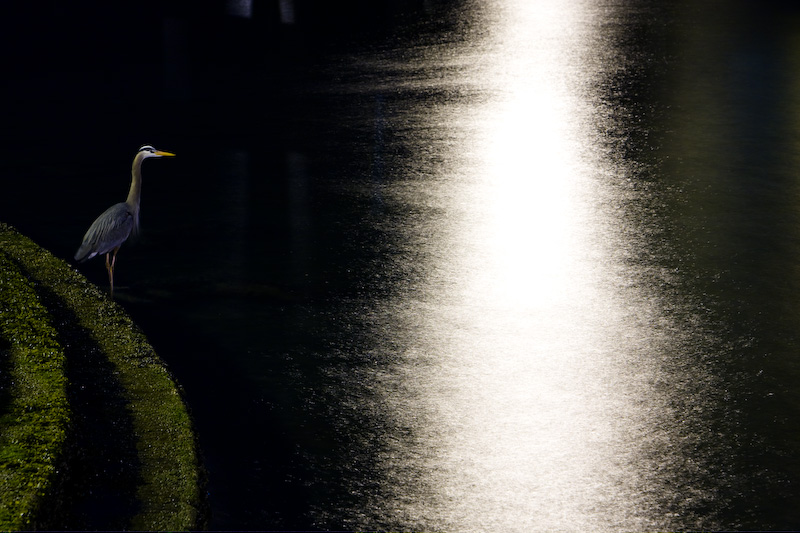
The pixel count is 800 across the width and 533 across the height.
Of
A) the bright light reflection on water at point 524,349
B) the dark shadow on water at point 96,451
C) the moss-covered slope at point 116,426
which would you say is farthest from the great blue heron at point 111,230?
the bright light reflection on water at point 524,349

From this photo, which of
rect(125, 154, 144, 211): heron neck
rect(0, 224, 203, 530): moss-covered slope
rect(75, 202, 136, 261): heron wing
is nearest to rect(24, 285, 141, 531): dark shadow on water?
rect(0, 224, 203, 530): moss-covered slope

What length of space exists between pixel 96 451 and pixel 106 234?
3.53 m

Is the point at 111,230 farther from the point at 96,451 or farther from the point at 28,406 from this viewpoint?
the point at 96,451

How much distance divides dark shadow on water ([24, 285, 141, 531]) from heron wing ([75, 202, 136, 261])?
1.48 metres

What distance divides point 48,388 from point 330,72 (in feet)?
41.2

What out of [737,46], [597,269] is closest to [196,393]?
[597,269]

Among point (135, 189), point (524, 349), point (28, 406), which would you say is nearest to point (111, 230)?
point (135, 189)

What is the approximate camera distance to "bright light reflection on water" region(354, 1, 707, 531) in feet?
23.6

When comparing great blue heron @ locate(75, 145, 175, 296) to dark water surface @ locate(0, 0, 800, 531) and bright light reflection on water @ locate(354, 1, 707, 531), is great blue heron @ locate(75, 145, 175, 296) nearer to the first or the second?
dark water surface @ locate(0, 0, 800, 531)

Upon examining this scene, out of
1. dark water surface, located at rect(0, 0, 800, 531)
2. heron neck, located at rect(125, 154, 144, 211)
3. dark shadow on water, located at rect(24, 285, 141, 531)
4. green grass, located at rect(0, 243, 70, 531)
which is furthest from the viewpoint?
heron neck, located at rect(125, 154, 144, 211)

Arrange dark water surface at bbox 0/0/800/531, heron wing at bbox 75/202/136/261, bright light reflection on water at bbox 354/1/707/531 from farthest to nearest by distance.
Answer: heron wing at bbox 75/202/136/261 → dark water surface at bbox 0/0/800/531 → bright light reflection on water at bbox 354/1/707/531

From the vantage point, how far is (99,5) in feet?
85.4

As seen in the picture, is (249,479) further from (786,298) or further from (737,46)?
(737,46)

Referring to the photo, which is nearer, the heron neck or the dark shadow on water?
the dark shadow on water
